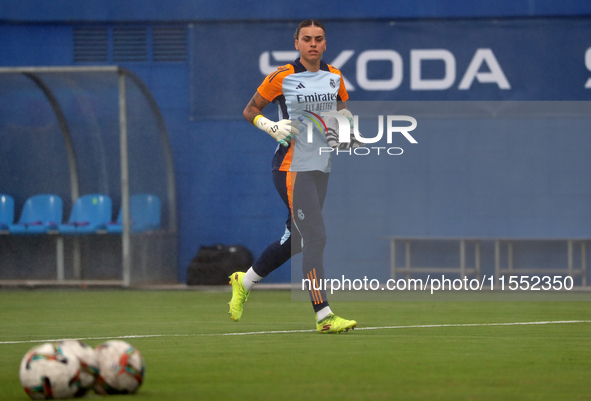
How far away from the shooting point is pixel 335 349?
5.23 metres

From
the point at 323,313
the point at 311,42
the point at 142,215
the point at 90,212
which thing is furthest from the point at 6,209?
the point at 323,313

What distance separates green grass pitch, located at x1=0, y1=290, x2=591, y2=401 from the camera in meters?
3.88

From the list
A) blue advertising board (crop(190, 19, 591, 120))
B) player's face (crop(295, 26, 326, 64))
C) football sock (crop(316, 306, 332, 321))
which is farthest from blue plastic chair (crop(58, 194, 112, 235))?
football sock (crop(316, 306, 332, 321))

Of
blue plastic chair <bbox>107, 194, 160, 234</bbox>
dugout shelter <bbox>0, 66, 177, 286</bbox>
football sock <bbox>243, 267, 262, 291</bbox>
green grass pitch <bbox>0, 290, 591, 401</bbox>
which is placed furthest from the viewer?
dugout shelter <bbox>0, 66, 177, 286</bbox>

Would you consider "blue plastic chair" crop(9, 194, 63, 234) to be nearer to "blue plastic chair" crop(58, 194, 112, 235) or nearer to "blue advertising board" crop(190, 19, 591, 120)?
"blue plastic chair" crop(58, 194, 112, 235)

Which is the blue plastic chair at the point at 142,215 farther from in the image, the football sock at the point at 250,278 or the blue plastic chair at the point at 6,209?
the football sock at the point at 250,278

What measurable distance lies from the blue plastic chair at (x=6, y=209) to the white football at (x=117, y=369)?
9315mm

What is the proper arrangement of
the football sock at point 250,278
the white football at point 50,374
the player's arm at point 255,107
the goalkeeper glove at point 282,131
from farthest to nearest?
the football sock at point 250,278 < the player's arm at point 255,107 < the goalkeeper glove at point 282,131 < the white football at point 50,374

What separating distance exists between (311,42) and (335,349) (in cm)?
238

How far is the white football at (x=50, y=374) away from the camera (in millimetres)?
3492

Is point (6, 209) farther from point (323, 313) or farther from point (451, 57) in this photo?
point (323, 313)

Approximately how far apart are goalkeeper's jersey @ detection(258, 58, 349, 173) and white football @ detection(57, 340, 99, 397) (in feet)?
9.84

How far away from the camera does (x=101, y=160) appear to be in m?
12.7

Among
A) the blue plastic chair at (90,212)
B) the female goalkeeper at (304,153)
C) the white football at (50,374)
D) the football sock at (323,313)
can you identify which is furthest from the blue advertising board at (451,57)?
the white football at (50,374)
